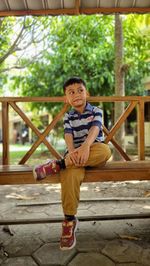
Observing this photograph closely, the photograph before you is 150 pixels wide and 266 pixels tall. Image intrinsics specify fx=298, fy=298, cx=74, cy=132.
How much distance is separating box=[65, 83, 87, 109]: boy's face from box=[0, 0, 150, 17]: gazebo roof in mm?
1111

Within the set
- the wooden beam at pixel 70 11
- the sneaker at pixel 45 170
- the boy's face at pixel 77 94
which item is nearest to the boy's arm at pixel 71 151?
the sneaker at pixel 45 170

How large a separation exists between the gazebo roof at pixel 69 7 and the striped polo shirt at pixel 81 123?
1337 mm

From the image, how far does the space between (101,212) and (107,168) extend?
4.41 feet

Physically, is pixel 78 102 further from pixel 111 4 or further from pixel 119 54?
pixel 119 54

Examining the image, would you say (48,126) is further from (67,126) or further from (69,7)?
(69,7)

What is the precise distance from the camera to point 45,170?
2.53 metres

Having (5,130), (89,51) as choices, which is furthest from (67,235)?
(89,51)

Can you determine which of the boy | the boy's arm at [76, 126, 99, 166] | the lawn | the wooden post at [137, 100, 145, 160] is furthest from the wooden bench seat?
the lawn

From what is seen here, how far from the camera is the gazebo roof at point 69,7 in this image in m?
3.45

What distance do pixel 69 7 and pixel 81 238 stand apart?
2.59 meters

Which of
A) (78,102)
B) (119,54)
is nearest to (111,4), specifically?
(78,102)

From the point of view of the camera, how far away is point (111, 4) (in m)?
3.52

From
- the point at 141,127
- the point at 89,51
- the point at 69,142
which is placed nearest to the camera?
the point at 69,142

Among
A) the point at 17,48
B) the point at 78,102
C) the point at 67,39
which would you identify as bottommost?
the point at 78,102
